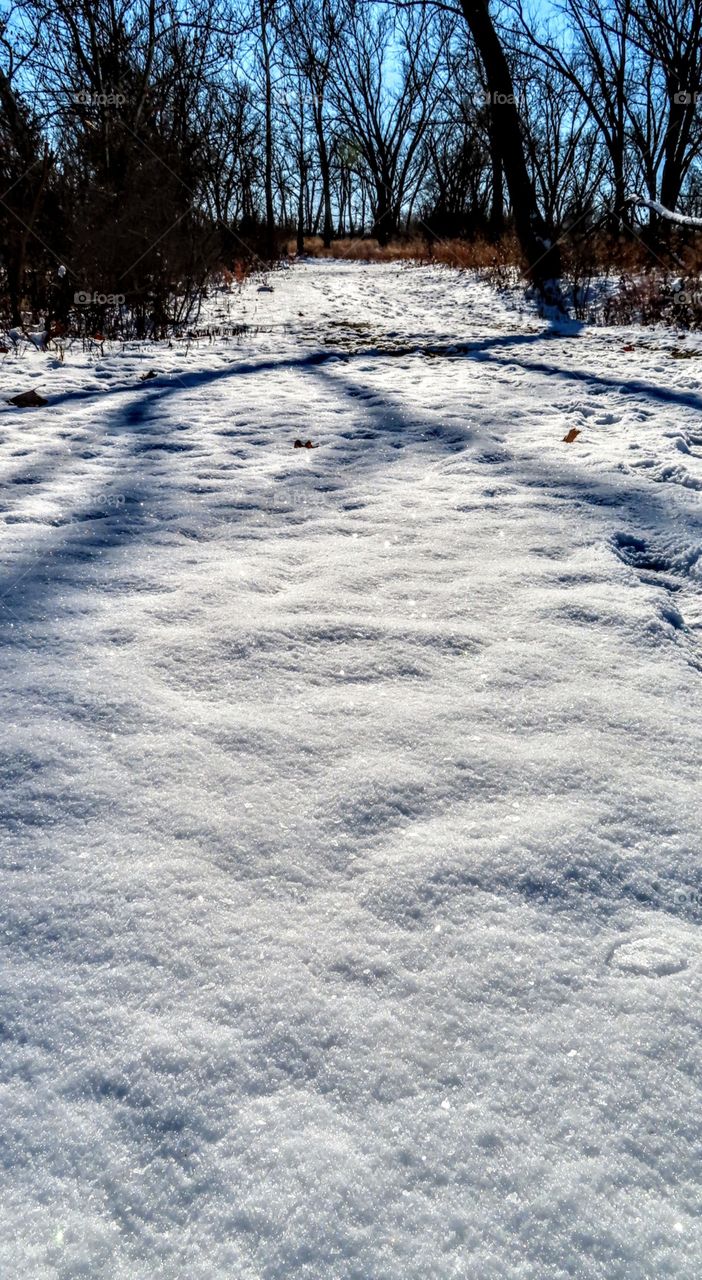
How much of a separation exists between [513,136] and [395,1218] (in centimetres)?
1111

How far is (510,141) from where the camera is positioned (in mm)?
9086

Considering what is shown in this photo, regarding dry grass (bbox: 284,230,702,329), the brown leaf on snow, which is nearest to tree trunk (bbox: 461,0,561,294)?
dry grass (bbox: 284,230,702,329)

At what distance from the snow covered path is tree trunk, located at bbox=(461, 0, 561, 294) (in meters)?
8.33

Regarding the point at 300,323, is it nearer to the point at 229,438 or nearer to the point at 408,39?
the point at 229,438

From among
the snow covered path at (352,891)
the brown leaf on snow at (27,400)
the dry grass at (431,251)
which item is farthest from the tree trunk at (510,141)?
the snow covered path at (352,891)

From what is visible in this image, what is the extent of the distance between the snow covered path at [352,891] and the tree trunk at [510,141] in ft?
27.3

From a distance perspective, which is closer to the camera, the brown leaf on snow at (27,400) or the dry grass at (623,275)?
the brown leaf on snow at (27,400)

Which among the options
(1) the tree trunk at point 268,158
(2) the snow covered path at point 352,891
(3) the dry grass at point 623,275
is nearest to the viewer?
(2) the snow covered path at point 352,891

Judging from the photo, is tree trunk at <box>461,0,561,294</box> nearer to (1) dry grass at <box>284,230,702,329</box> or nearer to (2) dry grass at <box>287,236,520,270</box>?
(1) dry grass at <box>284,230,702,329</box>

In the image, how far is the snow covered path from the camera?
2.13 ft

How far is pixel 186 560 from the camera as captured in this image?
2.00 meters

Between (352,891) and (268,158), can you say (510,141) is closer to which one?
(352,891)

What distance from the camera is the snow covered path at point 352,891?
65cm

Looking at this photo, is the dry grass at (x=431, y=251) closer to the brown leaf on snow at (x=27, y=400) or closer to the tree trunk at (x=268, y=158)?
the tree trunk at (x=268, y=158)
